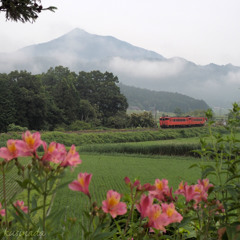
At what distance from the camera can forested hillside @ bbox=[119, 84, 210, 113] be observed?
3725 inches

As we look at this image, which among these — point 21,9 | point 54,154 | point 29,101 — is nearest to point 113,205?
point 54,154

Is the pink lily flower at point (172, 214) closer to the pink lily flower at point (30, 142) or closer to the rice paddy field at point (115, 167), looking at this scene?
the rice paddy field at point (115, 167)

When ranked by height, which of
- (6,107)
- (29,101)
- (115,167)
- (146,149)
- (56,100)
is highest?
(56,100)

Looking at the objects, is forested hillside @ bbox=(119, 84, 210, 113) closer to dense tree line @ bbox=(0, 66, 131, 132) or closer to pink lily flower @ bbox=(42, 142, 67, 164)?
dense tree line @ bbox=(0, 66, 131, 132)

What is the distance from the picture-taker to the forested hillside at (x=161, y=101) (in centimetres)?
9462

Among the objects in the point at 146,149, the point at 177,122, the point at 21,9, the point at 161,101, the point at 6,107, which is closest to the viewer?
the point at 21,9

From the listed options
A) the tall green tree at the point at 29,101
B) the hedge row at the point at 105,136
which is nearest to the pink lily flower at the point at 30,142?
the hedge row at the point at 105,136

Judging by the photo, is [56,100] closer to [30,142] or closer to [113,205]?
[30,142]

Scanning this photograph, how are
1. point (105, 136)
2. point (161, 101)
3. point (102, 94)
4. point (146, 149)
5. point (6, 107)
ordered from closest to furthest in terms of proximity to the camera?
point (146, 149) < point (105, 136) < point (6, 107) < point (102, 94) < point (161, 101)

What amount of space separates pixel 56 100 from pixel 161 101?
78.2 m

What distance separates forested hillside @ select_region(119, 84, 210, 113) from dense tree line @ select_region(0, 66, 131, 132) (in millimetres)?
62588

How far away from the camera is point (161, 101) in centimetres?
9994

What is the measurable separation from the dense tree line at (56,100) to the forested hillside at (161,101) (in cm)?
6259

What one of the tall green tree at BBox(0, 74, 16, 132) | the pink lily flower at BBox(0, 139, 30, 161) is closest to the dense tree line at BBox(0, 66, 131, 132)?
the tall green tree at BBox(0, 74, 16, 132)
